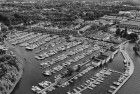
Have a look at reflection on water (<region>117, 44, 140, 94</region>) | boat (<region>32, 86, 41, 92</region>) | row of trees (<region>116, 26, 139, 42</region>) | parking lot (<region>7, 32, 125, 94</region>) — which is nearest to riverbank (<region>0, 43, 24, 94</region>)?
boat (<region>32, 86, 41, 92</region>)

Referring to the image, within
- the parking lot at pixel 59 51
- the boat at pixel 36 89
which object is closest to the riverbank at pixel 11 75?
the boat at pixel 36 89

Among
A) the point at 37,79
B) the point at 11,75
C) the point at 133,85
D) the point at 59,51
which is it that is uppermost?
the point at 11,75

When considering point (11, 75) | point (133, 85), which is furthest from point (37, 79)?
point (133, 85)

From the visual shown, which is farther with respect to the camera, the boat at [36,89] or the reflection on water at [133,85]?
the reflection on water at [133,85]

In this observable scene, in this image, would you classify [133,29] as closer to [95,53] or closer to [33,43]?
[95,53]

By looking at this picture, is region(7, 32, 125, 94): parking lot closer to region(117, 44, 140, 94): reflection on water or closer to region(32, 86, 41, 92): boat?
region(32, 86, 41, 92): boat

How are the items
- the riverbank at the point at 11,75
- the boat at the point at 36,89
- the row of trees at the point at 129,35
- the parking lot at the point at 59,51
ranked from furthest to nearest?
the row of trees at the point at 129,35
the parking lot at the point at 59,51
the boat at the point at 36,89
the riverbank at the point at 11,75

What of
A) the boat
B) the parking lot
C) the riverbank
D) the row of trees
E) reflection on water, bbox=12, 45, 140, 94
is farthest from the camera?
the row of trees

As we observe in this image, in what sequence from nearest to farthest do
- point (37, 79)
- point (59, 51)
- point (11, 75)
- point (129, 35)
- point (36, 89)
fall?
point (36, 89)
point (11, 75)
point (37, 79)
point (59, 51)
point (129, 35)

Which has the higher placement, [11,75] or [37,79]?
[11,75]

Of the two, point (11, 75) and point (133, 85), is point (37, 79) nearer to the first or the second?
point (11, 75)

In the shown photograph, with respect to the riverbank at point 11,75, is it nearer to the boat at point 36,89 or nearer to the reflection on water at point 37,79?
the reflection on water at point 37,79

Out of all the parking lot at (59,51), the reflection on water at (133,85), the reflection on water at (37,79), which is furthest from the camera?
the parking lot at (59,51)
